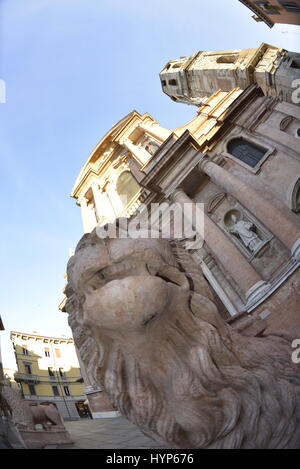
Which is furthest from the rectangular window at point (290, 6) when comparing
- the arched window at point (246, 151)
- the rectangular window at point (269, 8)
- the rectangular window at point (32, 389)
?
the rectangular window at point (32, 389)

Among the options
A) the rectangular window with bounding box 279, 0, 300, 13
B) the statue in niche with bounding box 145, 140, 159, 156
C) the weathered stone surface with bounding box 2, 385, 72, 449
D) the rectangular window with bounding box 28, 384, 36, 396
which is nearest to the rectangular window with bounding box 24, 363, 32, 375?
the rectangular window with bounding box 28, 384, 36, 396

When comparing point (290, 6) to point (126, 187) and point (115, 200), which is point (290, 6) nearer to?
point (126, 187)

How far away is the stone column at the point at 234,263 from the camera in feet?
25.0

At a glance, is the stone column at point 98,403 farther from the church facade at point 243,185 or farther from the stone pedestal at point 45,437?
the church facade at point 243,185

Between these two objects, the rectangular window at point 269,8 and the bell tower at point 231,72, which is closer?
the bell tower at point 231,72

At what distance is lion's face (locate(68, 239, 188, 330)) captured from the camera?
160 centimetres

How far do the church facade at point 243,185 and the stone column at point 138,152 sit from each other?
0.15 m

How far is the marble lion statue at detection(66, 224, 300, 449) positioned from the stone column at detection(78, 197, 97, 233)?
18134mm

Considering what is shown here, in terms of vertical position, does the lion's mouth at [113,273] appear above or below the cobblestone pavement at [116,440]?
above

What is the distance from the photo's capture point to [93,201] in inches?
840

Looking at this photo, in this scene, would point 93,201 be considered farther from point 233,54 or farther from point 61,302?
point 233,54

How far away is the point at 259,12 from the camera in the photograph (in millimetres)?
16578

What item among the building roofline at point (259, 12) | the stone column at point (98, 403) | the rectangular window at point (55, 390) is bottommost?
the stone column at point (98, 403)
